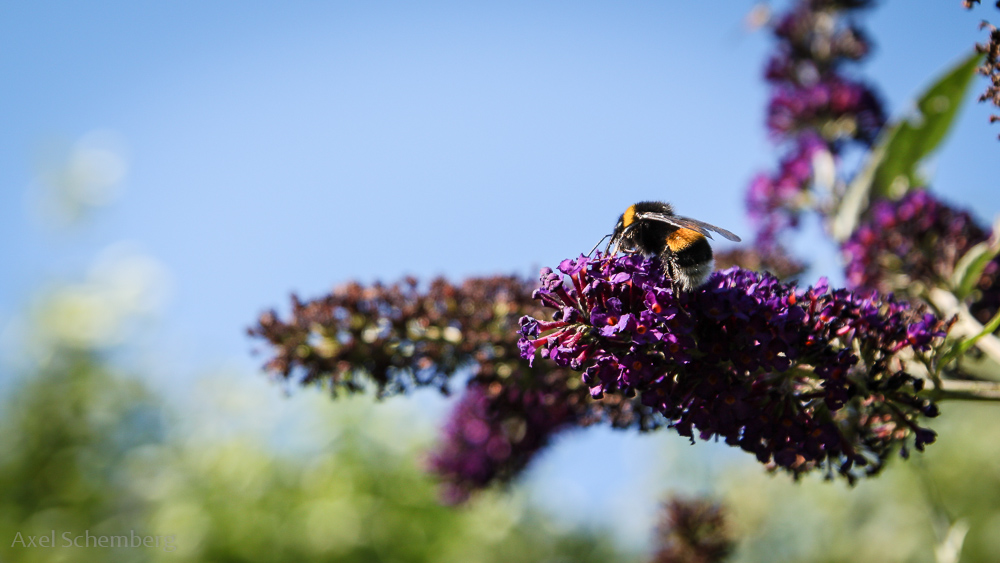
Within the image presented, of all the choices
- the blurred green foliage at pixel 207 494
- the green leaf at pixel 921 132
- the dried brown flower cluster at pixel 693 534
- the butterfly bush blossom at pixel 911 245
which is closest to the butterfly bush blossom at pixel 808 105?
the green leaf at pixel 921 132

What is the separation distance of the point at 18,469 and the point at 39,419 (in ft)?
2.12

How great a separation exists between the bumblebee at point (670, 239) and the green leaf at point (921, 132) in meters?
1.98

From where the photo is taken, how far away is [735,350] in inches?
60.6

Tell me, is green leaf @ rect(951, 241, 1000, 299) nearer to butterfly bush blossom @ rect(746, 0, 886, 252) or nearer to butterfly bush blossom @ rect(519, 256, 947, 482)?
butterfly bush blossom @ rect(519, 256, 947, 482)

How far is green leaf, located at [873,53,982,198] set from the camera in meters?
3.00

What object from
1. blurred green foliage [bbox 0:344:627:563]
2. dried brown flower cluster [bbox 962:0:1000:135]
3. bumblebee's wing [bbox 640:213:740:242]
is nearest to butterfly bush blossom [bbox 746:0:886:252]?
dried brown flower cluster [bbox 962:0:1000:135]

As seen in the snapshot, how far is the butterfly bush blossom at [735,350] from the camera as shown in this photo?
1504 mm

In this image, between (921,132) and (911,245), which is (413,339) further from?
(921,132)

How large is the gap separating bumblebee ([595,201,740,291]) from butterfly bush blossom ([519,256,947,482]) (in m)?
0.05

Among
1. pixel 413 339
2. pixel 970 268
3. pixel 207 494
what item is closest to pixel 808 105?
pixel 970 268

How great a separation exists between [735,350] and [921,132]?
2.42 m

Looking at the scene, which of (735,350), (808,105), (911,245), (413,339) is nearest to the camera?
(735,350)

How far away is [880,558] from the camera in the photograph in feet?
16.2

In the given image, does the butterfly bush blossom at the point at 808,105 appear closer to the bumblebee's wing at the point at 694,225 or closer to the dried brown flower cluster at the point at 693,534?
the dried brown flower cluster at the point at 693,534
